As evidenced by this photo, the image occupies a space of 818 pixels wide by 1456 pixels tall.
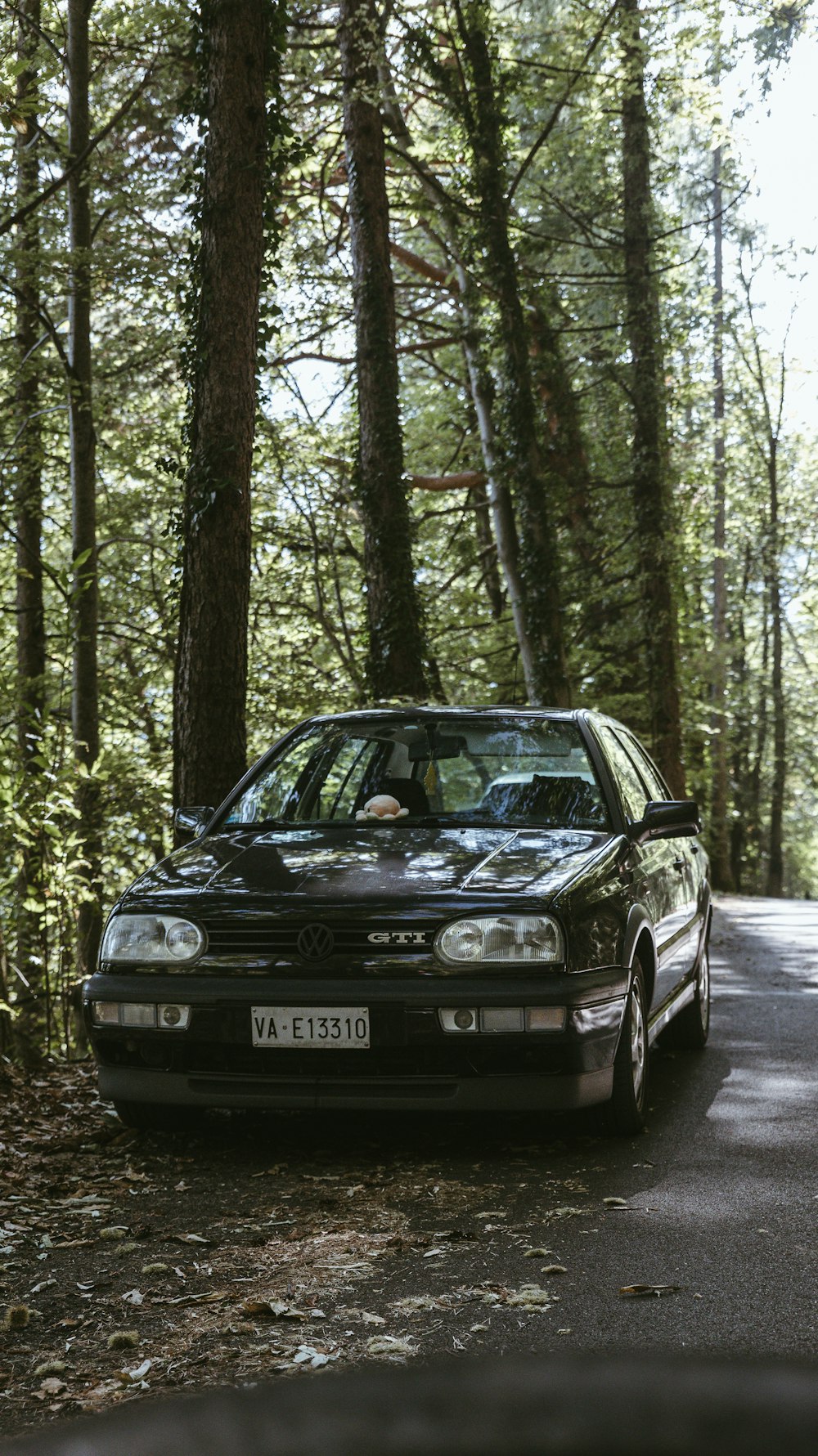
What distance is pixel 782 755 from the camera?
43.3 metres

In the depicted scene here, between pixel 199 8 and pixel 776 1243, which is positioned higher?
pixel 199 8

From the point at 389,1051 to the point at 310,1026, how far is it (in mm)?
295

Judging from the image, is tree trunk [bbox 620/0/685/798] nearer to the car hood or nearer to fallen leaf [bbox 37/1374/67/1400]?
the car hood

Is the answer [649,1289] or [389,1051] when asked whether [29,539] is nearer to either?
[389,1051]

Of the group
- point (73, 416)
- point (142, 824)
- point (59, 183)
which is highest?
point (59, 183)

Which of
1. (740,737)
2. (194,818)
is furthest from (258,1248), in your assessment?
(740,737)

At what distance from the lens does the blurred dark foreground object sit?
0.90 meters

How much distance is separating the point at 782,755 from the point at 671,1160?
39.1 meters

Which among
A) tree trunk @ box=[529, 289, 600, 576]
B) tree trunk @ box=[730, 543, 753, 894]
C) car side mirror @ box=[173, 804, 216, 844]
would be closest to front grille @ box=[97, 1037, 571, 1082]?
car side mirror @ box=[173, 804, 216, 844]

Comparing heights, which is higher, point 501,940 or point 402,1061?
point 501,940

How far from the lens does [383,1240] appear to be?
4.41 metres

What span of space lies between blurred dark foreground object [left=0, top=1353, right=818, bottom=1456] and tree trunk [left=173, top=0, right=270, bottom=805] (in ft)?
27.0

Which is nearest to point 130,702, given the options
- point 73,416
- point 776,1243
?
point 73,416

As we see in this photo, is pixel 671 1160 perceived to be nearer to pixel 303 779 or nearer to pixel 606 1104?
pixel 606 1104
